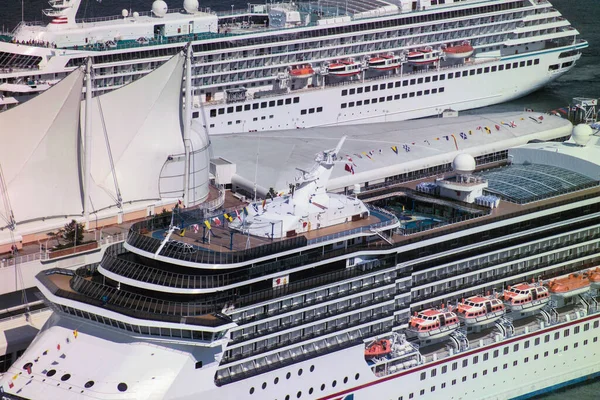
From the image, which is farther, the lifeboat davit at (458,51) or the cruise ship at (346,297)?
Result: the lifeboat davit at (458,51)

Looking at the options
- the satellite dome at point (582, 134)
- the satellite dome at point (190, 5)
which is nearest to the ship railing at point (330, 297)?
the satellite dome at point (582, 134)

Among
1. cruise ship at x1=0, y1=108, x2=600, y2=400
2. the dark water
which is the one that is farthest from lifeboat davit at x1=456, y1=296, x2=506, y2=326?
the dark water

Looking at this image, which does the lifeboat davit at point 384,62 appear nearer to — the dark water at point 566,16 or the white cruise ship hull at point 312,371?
the dark water at point 566,16

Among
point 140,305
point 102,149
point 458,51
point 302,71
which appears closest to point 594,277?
point 140,305

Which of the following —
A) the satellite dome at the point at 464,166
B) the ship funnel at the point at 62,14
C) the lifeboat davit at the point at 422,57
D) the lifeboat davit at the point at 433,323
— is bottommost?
the lifeboat davit at the point at 433,323

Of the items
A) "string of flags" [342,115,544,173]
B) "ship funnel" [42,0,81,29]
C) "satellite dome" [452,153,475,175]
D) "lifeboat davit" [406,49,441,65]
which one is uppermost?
"ship funnel" [42,0,81,29]

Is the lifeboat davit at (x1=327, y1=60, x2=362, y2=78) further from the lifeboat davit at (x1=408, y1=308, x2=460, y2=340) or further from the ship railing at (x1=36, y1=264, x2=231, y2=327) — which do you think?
the ship railing at (x1=36, y1=264, x2=231, y2=327)

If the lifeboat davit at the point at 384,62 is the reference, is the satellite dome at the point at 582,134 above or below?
above

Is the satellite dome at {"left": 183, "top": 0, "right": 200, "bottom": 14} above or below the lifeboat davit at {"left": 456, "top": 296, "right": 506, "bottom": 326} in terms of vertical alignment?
above

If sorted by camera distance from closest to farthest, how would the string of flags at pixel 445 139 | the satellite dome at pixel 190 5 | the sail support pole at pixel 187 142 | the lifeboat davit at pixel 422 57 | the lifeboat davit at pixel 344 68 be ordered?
1. the sail support pole at pixel 187 142
2. the string of flags at pixel 445 139
3. the satellite dome at pixel 190 5
4. the lifeboat davit at pixel 344 68
5. the lifeboat davit at pixel 422 57
